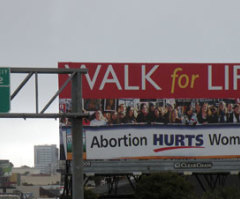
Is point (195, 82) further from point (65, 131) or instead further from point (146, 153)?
point (65, 131)

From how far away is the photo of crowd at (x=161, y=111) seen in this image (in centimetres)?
4131

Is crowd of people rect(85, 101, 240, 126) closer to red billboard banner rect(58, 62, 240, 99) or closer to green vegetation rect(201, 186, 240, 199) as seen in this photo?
red billboard banner rect(58, 62, 240, 99)

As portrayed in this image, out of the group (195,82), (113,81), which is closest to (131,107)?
(113,81)

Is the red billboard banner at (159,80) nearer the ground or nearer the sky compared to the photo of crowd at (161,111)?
nearer the sky

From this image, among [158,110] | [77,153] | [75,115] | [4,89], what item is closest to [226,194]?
[77,153]

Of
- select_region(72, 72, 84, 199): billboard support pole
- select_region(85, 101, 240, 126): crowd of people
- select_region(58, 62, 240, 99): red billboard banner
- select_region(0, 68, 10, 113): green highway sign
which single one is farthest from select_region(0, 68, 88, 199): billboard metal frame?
select_region(85, 101, 240, 126): crowd of people

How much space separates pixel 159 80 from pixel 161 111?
2.03 metres

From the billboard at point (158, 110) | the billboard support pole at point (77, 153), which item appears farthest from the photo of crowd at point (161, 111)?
the billboard support pole at point (77, 153)

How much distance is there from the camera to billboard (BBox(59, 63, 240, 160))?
41344mm

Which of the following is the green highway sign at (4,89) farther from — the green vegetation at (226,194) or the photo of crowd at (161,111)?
the photo of crowd at (161,111)

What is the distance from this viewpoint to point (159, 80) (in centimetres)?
4225

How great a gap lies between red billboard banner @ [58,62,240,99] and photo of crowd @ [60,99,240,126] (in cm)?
39

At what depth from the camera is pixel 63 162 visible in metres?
43.4

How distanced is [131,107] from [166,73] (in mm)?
3212
